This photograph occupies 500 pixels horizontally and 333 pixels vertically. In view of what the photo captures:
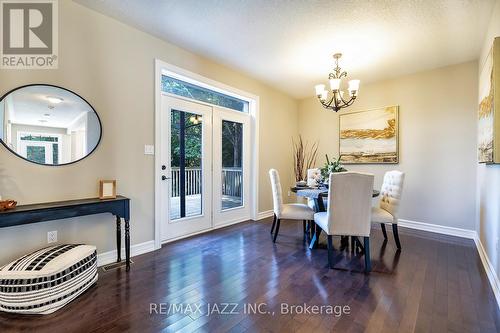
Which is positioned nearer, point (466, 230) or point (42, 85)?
point (42, 85)

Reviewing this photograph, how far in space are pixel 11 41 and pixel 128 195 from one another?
68.2 inches

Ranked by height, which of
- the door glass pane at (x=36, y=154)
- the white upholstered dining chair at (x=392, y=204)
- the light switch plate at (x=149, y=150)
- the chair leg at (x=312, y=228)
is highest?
the light switch plate at (x=149, y=150)

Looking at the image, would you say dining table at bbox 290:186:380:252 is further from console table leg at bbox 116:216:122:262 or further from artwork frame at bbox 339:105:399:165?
console table leg at bbox 116:216:122:262

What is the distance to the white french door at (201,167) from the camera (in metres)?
3.18

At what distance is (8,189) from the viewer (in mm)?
1965

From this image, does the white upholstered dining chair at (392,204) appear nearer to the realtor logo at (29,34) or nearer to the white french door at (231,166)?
the white french door at (231,166)

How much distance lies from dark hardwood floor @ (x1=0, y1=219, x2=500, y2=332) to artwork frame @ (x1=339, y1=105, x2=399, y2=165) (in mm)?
1720

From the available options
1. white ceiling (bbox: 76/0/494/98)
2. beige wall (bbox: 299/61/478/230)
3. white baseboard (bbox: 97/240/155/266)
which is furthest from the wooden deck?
beige wall (bbox: 299/61/478/230)

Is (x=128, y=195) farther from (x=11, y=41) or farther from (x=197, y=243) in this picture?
(x=11, y=41)

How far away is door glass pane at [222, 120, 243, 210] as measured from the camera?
4.00m

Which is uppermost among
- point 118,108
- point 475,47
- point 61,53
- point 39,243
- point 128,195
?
point 475,47

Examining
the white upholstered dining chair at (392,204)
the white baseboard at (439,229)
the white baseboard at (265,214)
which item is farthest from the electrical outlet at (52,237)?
the white baseboard at (439,229)

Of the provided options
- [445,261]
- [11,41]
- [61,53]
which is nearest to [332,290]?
[445,261]

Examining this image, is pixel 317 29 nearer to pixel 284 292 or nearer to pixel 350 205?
pixel 350 205
